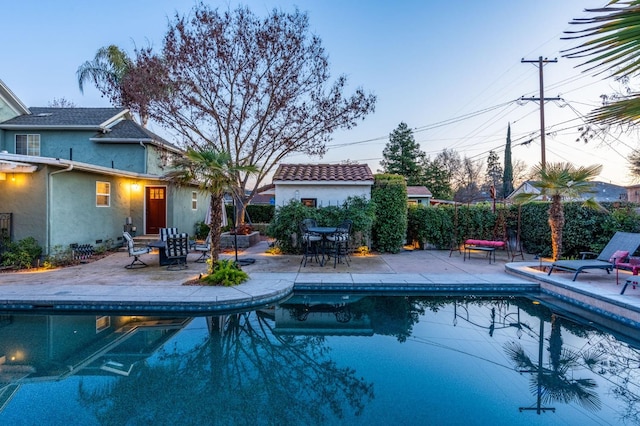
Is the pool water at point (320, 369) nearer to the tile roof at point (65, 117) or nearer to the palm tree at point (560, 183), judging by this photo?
the palm tree at point (560, 183)

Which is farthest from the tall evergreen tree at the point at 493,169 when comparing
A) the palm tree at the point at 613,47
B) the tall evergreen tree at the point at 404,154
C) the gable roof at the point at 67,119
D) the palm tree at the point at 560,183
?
the palm tree at the point at 613,47

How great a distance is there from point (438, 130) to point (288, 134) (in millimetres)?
15939

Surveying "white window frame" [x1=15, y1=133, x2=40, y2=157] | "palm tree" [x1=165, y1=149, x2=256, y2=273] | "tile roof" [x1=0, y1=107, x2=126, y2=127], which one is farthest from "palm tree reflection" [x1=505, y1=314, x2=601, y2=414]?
"white window frame" [x1=15, y1=133, x2=40, y2=157]

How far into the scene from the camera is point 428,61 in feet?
49.7

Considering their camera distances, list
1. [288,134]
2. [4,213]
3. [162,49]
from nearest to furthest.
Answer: [4,213]
[162,49]
[288,134]

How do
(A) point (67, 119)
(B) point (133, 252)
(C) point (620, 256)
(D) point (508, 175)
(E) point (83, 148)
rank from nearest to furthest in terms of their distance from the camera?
1. (C) point (620, 256)
2. (B) point (133, 252)
3. (E) point (83, 148)
4. (A) point (67, 119)
5. (D) point (508, 175)

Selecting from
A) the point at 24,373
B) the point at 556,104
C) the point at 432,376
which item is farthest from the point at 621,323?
the point at 556,104

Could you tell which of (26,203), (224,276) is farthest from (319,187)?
(26,203)

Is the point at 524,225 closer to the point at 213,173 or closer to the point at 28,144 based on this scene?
the point at 213,173

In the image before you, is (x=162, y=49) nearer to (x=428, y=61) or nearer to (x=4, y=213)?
(x=4, y=213)

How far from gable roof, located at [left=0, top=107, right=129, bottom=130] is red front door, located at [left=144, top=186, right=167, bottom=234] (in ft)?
11.7

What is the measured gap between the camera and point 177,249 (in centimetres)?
950

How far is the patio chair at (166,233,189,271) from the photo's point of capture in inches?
368

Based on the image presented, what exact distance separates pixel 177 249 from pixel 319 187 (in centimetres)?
563
